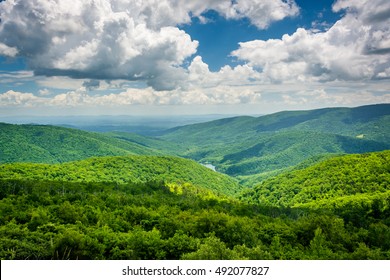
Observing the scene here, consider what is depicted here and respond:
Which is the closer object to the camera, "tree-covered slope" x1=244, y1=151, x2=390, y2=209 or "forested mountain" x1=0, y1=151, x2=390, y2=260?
"forested mountain" x1=0, y1=151, x2=390, y2=260

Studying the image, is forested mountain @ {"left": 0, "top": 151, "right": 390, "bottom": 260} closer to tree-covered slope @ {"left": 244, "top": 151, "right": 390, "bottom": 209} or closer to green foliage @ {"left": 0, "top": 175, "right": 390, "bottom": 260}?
green foliage @ {"left": 0, "top": 175, "right": 390, "bottom": 260}

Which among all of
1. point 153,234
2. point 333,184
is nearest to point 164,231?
point 153,234

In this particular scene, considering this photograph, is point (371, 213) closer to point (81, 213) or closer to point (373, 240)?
point (373, 240)

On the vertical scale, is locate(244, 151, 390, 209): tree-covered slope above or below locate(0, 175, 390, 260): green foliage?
below

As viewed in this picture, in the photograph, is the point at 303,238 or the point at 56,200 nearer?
the point at 303,238

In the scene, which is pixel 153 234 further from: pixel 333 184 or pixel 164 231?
pixel 333 184

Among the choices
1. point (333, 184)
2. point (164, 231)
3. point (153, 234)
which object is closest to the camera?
point (153, 234)

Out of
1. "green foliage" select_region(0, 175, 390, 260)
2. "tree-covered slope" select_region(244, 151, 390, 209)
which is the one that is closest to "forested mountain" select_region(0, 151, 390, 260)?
"green foliage" select_region(0, 175, 390, 260)

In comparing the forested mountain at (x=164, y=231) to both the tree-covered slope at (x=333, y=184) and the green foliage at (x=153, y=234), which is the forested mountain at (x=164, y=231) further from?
the tree-covered slope at (x=333, y=184)
